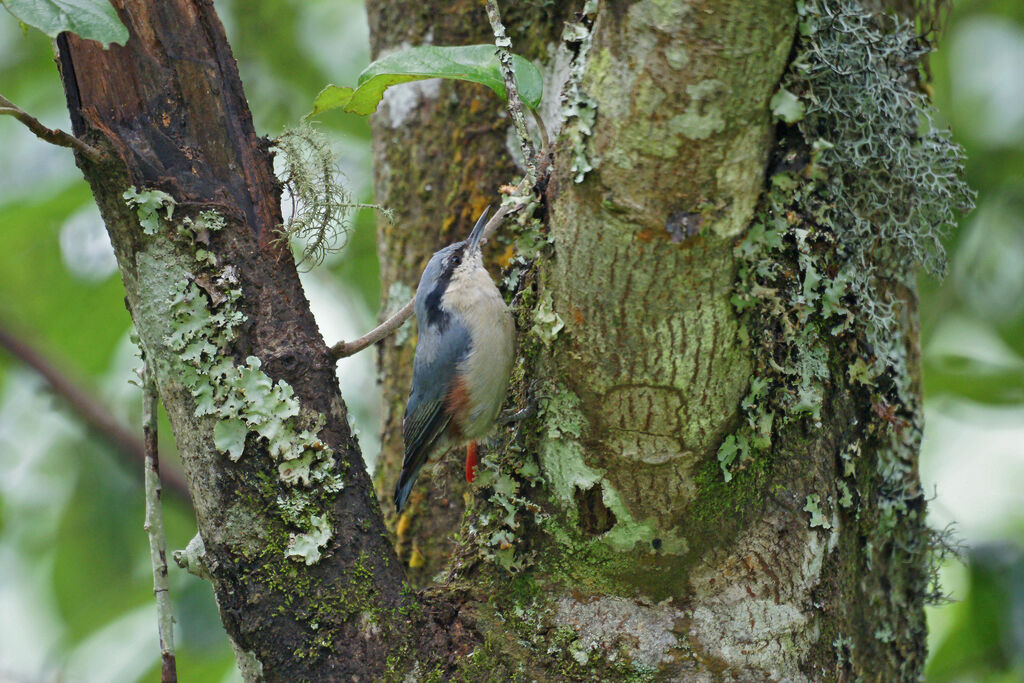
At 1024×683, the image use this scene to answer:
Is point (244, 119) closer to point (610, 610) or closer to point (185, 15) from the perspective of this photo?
point (185, 15)

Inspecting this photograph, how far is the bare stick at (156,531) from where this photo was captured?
191 cm

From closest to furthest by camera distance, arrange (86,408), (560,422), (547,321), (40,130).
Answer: (40,130) → (547,321) → (560,422) → (86,408)

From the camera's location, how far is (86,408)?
288 cm

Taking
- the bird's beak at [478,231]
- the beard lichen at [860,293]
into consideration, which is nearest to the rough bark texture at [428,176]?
the bird's beak at [478,231]

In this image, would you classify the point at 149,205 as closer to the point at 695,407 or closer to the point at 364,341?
the point at 364,341

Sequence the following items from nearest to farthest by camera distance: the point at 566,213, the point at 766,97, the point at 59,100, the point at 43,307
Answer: the point at 766,97 → the point at 566,213 → the point at 43,307 → the point at 59,100

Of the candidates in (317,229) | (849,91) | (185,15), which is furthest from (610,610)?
(185,15)

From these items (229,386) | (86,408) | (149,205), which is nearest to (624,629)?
(229,386)

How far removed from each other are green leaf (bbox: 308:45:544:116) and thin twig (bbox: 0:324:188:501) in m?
1.49

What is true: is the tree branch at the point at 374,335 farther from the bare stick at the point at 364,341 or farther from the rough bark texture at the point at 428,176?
the rough bark texture at the point at 428,176

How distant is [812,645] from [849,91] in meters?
1.22

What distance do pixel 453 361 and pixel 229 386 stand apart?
1.02m

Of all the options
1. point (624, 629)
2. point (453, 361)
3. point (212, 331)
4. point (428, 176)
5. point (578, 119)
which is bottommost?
point (624, 629)

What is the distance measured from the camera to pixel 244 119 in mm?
1921
